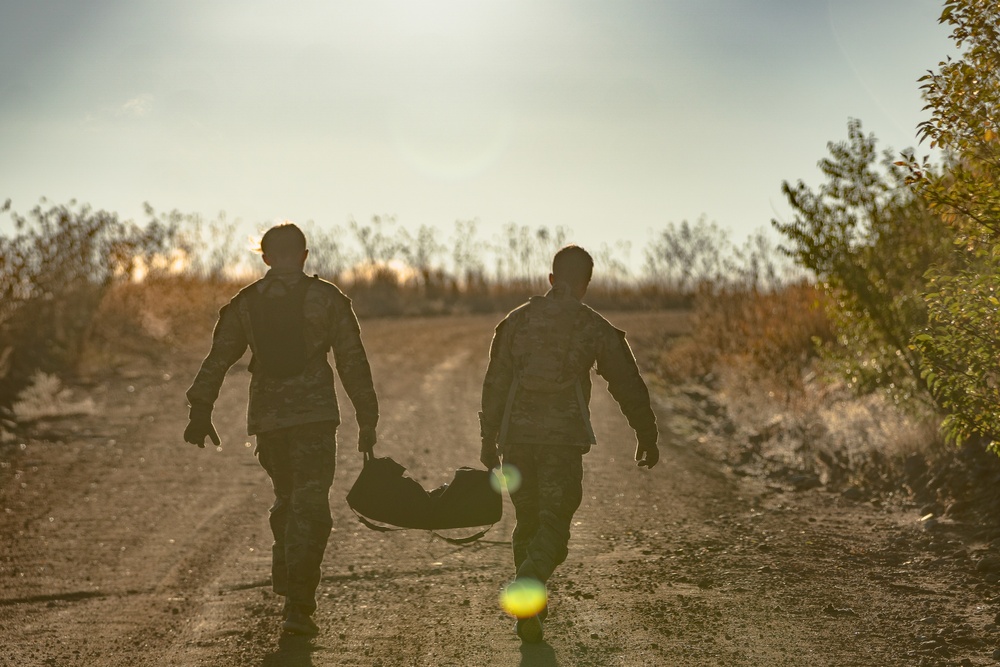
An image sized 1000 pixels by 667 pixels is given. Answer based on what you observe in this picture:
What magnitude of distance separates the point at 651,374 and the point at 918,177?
12.8 m

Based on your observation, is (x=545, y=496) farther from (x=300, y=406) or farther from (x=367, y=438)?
(x=300, y=406)

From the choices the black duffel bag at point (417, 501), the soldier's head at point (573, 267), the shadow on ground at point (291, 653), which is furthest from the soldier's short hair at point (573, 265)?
the shadow on ground at point (291, 653)

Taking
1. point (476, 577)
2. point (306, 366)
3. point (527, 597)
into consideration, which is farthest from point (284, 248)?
point (476, 577)

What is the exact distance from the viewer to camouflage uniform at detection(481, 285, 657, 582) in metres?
5.87

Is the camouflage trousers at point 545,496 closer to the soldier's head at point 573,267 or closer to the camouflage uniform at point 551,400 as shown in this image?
the camouflage uniform at point 551,400

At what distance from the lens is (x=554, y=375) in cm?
589

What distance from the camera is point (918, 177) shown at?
636 cm

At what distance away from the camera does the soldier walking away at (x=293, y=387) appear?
5812 mm

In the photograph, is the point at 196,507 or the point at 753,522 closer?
the point at 753,522

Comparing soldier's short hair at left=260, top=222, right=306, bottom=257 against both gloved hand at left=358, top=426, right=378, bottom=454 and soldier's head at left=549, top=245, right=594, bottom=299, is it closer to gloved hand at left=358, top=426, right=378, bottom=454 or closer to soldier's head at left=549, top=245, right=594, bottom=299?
gloved hand at left=358, top=426, right=378, bottom=454

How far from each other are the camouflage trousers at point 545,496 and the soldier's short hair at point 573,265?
3.18 ft

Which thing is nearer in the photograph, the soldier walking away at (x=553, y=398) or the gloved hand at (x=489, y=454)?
the soldier walking away at (x=553, y=398)

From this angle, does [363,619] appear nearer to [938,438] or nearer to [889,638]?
[889,638]

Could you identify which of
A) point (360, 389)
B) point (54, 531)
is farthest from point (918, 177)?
point (54, 531)
